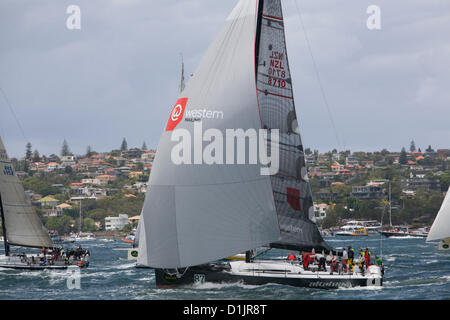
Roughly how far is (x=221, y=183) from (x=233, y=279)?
4.02 meters

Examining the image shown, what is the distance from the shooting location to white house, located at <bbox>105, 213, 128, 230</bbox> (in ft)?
506

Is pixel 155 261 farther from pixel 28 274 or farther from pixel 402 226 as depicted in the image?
pixel 402 226

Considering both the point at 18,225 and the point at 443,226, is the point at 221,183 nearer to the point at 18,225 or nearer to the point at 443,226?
the point at 18,225

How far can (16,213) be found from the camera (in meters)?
42.4

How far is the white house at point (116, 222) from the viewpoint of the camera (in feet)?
506

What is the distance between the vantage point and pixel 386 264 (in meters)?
45.8

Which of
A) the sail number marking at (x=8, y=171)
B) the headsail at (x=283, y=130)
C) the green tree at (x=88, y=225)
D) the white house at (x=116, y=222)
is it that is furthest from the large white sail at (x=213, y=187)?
the green tree at (x=88, y=225)

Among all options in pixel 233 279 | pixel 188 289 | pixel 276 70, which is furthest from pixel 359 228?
pixel 188 289

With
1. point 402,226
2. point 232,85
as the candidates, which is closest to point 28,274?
point 232,85

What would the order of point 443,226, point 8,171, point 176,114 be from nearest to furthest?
point 176,114 → point 8,171 → point 443,226

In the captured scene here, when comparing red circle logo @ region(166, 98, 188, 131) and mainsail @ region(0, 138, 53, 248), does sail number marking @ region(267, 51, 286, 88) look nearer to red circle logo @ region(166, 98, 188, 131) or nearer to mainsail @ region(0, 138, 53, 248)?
red circle logo @ region(166, 98, 188, 131)

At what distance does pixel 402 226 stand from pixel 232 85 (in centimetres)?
12279

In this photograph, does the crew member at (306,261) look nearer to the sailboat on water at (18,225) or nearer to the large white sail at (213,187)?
the large white sail at (213,187)
